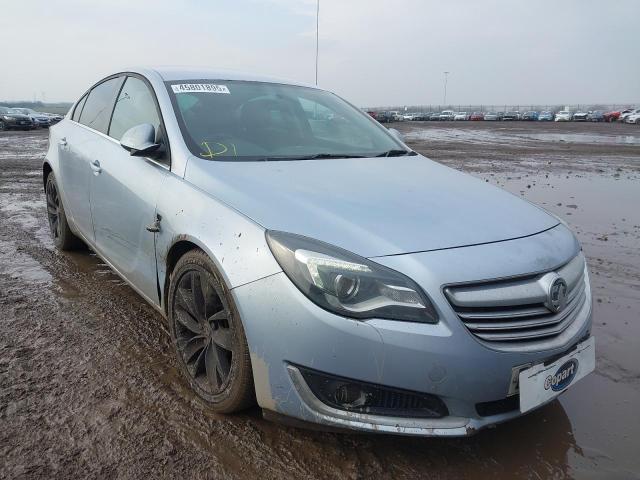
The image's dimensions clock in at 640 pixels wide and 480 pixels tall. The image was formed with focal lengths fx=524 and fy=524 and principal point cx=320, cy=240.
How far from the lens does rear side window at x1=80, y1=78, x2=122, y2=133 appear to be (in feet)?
12.4

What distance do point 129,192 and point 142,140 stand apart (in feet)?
1.09

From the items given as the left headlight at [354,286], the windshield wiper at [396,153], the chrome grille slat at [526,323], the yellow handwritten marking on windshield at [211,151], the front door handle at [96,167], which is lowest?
the chrome grille slat at [526,323]

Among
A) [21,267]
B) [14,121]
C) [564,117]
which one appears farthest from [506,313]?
[564,117]

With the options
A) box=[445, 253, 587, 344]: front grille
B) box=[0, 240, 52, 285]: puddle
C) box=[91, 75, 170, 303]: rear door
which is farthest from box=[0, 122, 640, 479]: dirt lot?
box=[445, 253, 587, 344]: front grille

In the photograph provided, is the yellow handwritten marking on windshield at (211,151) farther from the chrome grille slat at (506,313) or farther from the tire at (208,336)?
the chrome grille slat at (506,313)

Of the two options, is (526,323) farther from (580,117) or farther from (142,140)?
(580,117)

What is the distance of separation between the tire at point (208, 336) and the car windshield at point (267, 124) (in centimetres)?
66

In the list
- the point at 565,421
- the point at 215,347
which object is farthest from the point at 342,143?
the point at 565,421

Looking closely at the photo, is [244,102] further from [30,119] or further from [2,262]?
[30,119]

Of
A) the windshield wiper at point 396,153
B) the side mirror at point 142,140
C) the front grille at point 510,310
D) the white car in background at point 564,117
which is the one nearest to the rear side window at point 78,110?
the side mirror at point 142,140

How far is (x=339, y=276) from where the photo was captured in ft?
6.12

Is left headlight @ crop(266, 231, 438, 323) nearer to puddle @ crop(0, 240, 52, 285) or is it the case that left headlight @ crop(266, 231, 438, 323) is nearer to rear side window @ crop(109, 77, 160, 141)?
rear side window @ crop(109, 77, 160, 141)

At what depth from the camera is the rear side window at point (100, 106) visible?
149 inches

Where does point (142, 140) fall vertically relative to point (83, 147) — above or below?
above
